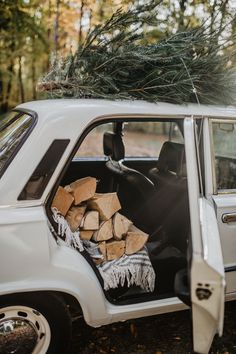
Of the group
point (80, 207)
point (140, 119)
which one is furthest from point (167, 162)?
point (80, 207)

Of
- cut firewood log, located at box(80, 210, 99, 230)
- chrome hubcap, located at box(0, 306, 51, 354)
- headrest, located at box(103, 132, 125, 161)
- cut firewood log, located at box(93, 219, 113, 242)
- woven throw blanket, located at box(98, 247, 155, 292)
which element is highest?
headrest, located at box(103, 132, 125, 161)

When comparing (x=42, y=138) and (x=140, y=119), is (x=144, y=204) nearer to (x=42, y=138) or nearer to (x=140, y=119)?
(x=140, y=119)

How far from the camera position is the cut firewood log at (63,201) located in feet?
9.05

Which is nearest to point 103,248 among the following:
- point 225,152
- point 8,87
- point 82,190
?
point 82,190

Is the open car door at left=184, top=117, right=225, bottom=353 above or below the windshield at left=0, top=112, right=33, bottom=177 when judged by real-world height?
below

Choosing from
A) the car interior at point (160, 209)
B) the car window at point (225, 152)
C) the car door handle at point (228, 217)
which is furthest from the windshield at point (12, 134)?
the car door handle at point (228, 217)

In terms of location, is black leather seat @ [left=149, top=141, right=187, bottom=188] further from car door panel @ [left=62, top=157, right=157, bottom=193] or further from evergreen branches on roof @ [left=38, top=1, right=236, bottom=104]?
car door panel @ [left=62, top=157, right=157, bottom=193]

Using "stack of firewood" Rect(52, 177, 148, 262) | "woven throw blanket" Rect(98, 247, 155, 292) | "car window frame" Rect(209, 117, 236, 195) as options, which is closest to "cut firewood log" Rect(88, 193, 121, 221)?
"stack of firewood" Rect(52, 177, 148, 262)

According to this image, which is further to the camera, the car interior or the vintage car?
the car interior

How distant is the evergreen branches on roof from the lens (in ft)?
9.80

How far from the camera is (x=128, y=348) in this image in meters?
2.89

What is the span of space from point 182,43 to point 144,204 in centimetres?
148

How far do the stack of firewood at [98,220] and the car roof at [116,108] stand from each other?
2.06 ft

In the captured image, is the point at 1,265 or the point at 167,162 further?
the point at 167,162
